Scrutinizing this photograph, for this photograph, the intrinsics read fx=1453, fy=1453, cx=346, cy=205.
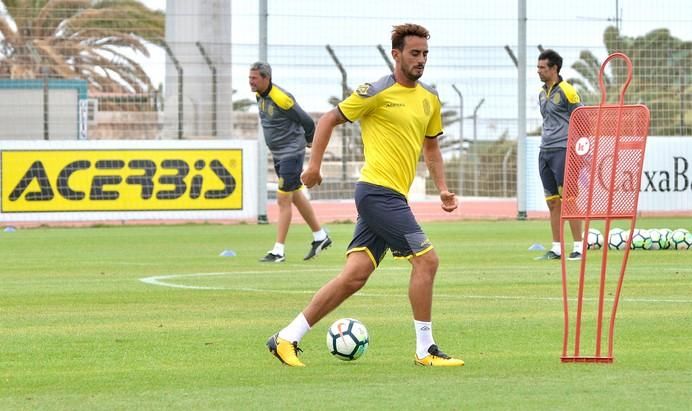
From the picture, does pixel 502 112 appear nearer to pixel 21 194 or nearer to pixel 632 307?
pixel 21 194

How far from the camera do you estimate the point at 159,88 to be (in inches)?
1096

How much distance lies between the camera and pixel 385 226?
8.15 meters

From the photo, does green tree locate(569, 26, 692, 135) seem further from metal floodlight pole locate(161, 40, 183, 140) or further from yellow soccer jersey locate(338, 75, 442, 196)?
yellow soccer jersey locate(338, 75, 442, 196)

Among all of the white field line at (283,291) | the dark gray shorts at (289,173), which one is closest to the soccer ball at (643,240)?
the dark gray shorts at (289,173)

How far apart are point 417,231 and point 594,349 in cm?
128

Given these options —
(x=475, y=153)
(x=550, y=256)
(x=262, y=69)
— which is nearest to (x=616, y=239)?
(x=550, y=256)

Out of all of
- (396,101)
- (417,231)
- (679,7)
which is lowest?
(417,231)

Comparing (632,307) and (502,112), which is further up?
(502,112)

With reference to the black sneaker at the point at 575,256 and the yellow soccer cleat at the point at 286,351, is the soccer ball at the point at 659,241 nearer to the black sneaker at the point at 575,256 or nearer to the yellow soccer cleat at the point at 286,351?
the black sneaker at the point at 575,256

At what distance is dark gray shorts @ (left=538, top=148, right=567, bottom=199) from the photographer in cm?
1585

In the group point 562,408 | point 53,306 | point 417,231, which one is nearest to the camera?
point 562,408

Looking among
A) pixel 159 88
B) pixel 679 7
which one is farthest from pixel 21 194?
pixel 679 7

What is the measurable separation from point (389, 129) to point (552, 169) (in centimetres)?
797

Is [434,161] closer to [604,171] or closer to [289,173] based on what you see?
[604,171]
